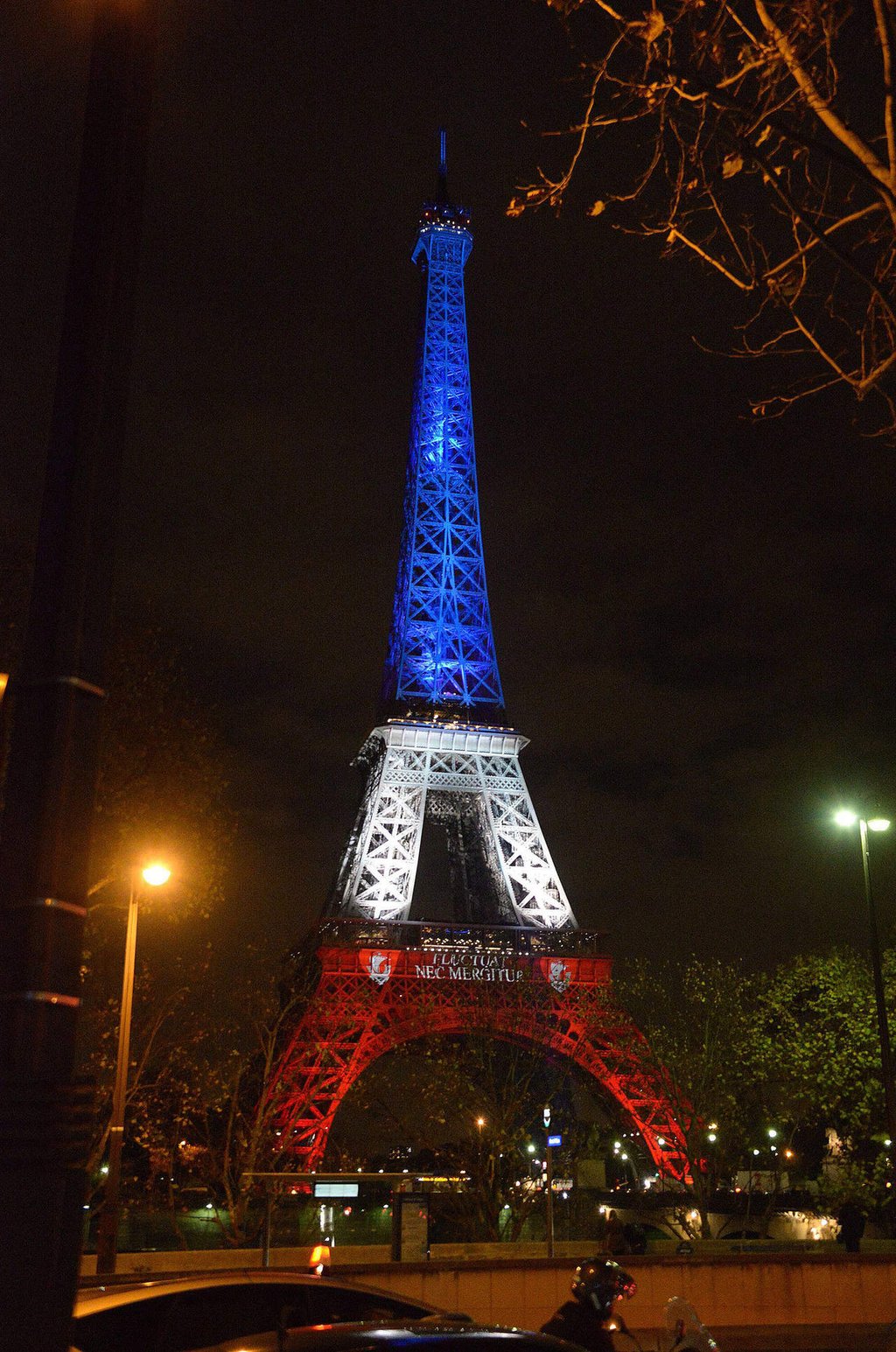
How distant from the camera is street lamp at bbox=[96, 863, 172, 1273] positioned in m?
16.8

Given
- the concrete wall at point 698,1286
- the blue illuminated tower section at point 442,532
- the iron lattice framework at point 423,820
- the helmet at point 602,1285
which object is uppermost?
the blue illuminated tower section at point 442,532

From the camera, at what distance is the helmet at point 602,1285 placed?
9.16 metres

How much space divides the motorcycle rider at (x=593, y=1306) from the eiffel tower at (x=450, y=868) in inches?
880

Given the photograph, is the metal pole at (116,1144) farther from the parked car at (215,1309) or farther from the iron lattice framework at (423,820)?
the iron lattice framework at (423,820)

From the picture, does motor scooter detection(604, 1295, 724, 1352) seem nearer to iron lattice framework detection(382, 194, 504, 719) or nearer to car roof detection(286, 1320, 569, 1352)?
car roof detection(286, 1320, 569, 1352)

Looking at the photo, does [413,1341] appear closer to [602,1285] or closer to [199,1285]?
[199,1285]

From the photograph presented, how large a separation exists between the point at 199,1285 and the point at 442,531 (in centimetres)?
5885

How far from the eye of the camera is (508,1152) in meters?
30.7

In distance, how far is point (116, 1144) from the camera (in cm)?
1784

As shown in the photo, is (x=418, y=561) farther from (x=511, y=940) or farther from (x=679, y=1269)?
(x=679, y=1269)

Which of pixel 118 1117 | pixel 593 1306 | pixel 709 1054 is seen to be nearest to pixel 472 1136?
pixel 709 1054

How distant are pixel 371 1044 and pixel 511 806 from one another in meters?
15.8

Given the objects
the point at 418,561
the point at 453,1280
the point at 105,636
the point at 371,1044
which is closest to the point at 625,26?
the point at 105,636

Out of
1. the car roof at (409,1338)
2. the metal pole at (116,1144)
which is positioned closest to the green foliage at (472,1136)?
the metal pole at (116,1144)
